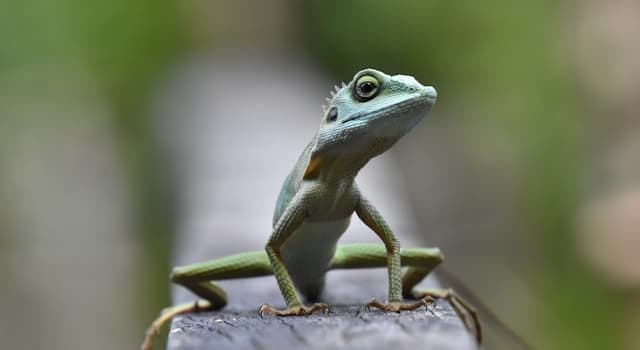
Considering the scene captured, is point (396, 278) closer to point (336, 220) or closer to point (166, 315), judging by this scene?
point (336, 220)

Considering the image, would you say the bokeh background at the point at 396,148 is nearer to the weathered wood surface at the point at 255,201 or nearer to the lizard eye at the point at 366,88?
the weathered wood surface at the point at 255,201

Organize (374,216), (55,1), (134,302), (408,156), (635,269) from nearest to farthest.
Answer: (374,216) < (635,269) < (408,156) < (134,302) < (55,1)

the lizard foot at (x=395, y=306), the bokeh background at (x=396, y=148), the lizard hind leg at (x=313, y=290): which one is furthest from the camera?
the bokeh background at (x=396, y=148)

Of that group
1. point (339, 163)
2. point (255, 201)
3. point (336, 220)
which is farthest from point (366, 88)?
point (255, 201)

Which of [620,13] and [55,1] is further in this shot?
[55,1]

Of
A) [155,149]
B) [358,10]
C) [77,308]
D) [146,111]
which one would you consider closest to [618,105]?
[358,10]

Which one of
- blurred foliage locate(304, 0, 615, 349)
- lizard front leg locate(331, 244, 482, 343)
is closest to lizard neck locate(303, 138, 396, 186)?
lizard front leg locate(331, 244, 482, 343)

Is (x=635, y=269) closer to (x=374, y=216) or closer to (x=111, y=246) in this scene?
(x=374, y=216)

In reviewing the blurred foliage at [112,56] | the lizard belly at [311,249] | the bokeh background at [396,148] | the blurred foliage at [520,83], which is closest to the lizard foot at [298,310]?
the lizard belly at [311,249]
